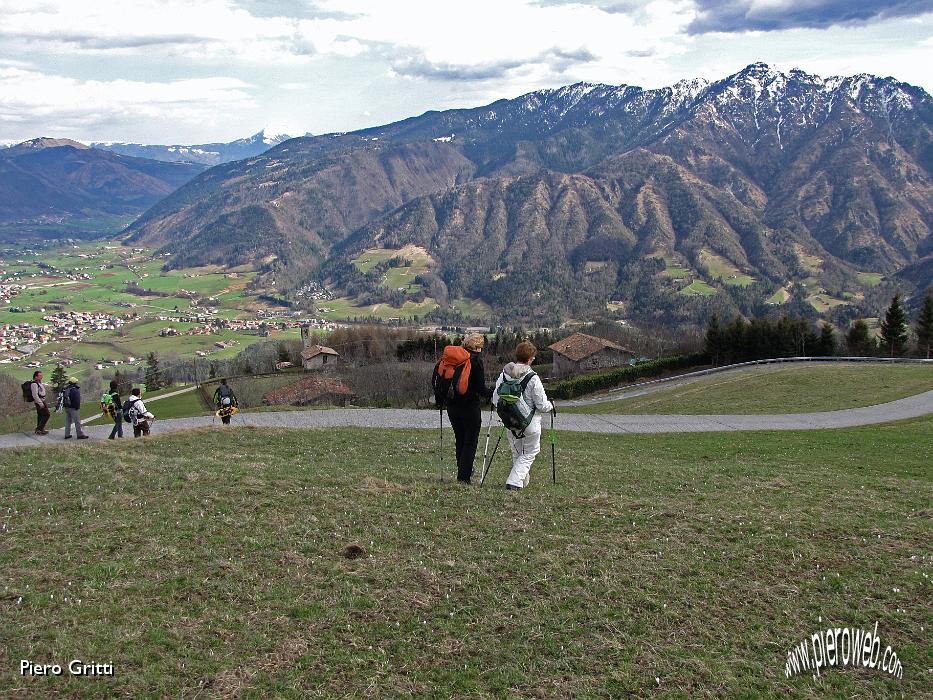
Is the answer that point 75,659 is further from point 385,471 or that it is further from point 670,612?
point 385,471

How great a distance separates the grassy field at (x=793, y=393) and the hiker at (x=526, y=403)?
2396cm

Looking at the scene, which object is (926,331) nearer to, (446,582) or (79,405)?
(79,405)

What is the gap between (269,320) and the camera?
178375 millimetres

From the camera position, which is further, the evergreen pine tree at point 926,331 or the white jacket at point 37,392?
the evergreen pine tree at point 926,331

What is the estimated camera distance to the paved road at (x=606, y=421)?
26266 mm

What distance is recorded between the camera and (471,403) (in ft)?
36.2

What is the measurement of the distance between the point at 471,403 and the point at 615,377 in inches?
1962

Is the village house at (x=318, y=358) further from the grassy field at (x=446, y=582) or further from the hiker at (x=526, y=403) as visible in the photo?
the hiker at (x=526, y=403)

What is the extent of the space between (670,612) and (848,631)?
1.69 m

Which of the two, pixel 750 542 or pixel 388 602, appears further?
pixel 750 542

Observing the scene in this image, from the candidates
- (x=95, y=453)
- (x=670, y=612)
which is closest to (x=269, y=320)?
(x=95, y=453)

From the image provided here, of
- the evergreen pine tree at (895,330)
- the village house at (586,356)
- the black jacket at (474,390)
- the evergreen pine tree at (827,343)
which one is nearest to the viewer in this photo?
the black jacket at (474,390)

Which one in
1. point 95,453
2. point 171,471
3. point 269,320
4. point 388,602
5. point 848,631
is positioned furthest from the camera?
point 269,320

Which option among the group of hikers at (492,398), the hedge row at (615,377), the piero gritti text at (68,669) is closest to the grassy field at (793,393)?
the hedge row at (615,377)
